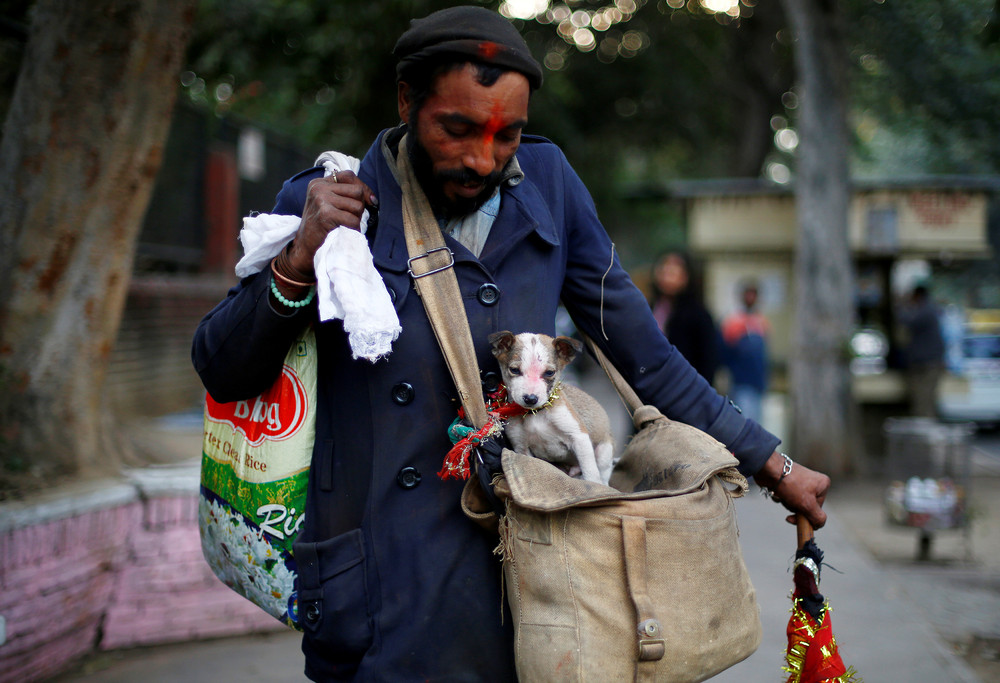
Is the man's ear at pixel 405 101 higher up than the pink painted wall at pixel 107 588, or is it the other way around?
the man's ear at pixel 405 101

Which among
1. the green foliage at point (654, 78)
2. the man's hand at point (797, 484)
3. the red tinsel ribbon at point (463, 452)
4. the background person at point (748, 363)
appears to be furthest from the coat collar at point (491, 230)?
the background person at point (748, 363)

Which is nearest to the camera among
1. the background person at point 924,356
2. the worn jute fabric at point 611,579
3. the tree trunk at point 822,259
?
the worn jute fabric at point 611,579

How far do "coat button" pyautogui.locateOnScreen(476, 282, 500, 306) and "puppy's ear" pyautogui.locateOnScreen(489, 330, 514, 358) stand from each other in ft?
0.22

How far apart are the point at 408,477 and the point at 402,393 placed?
0.55 feet

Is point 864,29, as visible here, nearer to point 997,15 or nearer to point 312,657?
point 997,15

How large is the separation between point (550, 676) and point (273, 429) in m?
0.76

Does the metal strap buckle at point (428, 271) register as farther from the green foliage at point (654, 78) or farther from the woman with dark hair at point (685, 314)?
the green foliage at point (654, 78)

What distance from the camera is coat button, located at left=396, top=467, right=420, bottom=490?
1.78 m

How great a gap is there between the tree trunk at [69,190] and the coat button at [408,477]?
3.34m

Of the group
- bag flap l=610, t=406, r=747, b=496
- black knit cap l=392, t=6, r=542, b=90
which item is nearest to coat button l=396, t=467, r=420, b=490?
bag flap l=610, t=406, r=747, b=496

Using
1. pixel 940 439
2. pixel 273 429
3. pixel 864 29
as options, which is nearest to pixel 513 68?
pixel 273 429

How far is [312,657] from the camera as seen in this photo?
6.24 feet

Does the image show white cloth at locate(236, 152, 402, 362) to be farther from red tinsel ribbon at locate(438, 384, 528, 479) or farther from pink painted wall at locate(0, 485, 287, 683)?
pink painted wall at locate(0, 485, 287, 683)

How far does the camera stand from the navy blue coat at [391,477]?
178 cm
